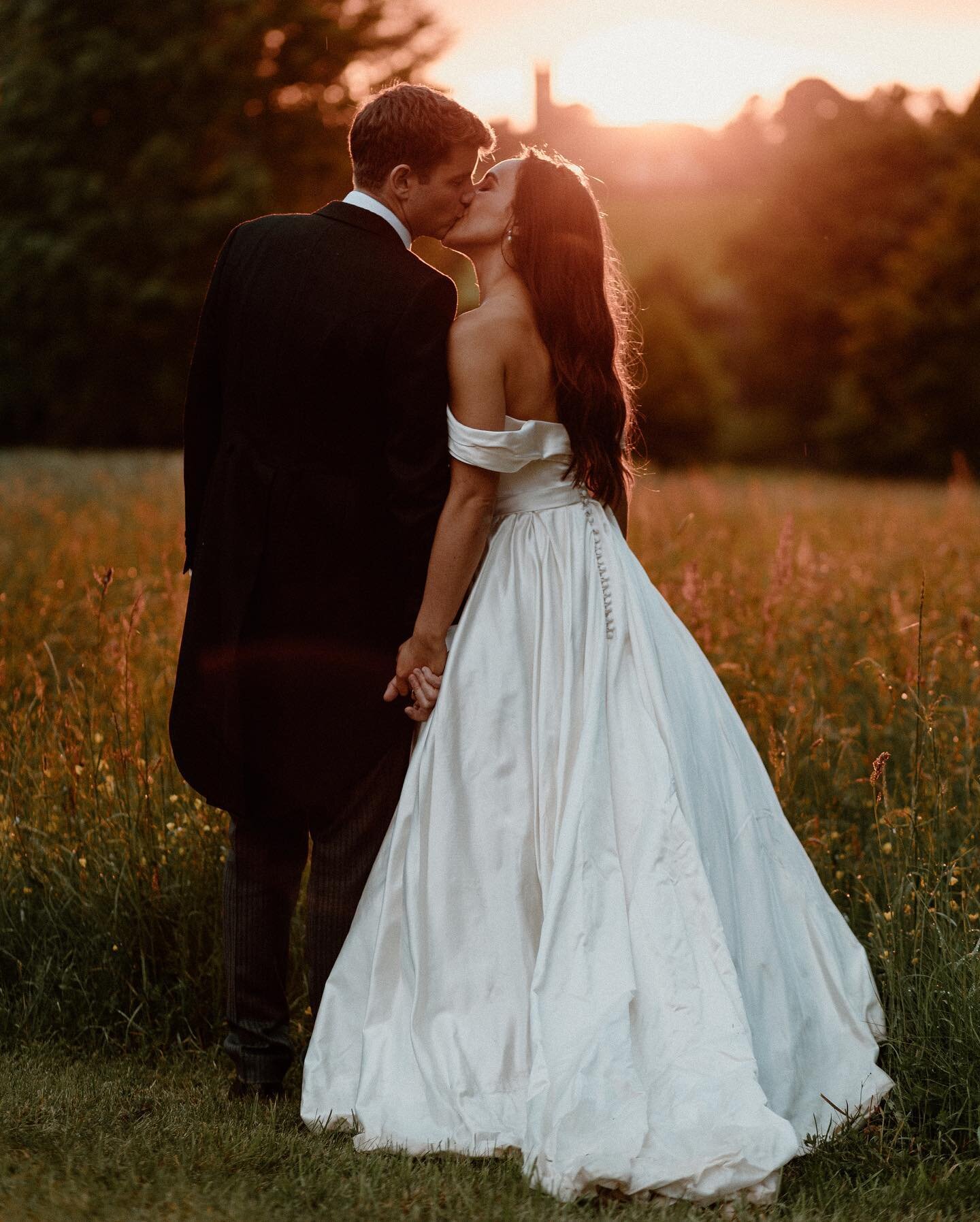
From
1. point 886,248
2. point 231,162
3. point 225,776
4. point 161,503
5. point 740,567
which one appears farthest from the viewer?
point 886,248

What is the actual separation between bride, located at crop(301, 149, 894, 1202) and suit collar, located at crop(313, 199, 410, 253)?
182 millimetres

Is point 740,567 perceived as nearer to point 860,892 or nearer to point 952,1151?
point 860,892

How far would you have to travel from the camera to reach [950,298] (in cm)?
3158

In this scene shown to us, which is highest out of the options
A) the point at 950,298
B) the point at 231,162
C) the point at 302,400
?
the point at 231,162

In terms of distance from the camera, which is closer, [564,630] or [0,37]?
[564,630]

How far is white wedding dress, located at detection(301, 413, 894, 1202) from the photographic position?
2.52 meters

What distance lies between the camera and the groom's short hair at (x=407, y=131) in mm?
2738

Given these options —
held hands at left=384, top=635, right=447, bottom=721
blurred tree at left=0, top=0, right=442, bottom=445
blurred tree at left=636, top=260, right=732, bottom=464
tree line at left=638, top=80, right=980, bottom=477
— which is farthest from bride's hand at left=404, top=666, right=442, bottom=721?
tree line at left=638, top=80, right=980, bottom=477

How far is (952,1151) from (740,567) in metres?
3.97

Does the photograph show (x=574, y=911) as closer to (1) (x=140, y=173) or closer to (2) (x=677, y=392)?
(1) (x=140, y=173)

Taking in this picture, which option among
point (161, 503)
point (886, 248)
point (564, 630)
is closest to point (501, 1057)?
point (564, 630)

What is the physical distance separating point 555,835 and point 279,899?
744mm

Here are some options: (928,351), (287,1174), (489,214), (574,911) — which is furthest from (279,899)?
(928,351)

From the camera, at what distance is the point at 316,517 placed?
2.75m
